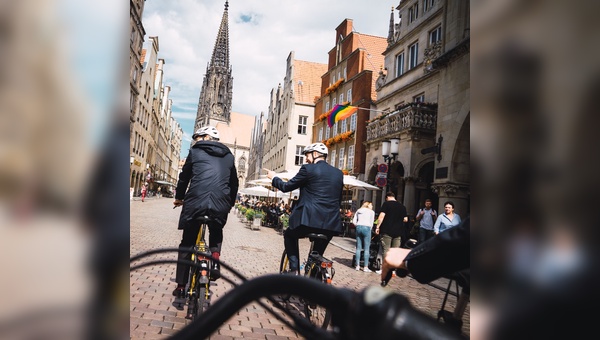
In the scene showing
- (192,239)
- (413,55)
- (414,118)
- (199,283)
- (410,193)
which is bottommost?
(199,283)

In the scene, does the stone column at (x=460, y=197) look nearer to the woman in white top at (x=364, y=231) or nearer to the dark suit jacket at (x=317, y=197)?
the dark suit jacket at (x=317, y=197)

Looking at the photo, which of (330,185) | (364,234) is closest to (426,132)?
(364,234)

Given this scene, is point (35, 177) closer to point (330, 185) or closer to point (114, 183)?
point (114, 183)

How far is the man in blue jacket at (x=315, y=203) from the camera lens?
4.29 m

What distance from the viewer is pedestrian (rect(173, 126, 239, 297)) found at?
3924 millimetres

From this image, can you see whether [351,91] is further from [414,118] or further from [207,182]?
[207,182]

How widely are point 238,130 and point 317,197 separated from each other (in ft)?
330

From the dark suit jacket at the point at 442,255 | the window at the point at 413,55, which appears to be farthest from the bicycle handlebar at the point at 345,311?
the window at the point at 413,55

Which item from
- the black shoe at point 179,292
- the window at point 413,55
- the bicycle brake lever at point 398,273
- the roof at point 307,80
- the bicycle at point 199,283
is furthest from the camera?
the roof at point 307,80

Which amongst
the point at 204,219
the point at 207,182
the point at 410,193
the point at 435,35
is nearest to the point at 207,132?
the point at 207,182

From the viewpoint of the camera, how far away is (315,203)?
14.2 feet

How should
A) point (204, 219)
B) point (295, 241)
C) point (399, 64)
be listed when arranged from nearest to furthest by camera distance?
point (204, 219)
point (295, 241)
point (399, 64)

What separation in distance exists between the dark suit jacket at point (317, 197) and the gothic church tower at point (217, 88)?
85189 mm

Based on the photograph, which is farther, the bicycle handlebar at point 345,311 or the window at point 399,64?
the window at point 399,64
